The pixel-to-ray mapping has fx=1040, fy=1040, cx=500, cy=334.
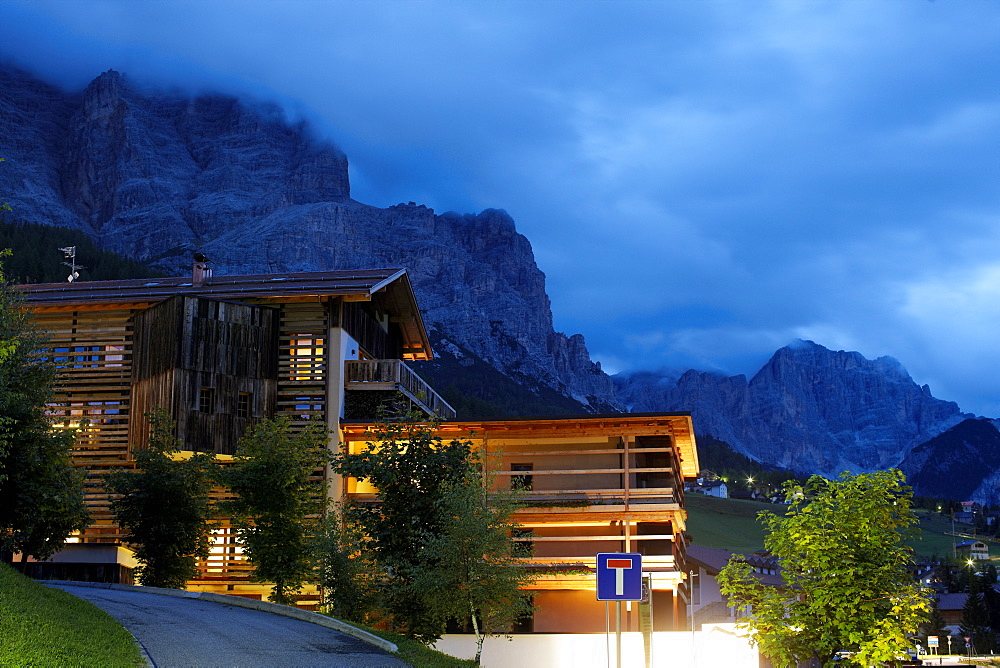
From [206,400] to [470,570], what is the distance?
19.3 m

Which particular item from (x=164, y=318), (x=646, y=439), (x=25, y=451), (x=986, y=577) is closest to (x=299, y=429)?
(x=164, y=318)

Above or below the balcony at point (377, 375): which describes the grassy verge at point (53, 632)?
below

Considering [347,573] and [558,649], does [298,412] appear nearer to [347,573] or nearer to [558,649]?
[347,573]

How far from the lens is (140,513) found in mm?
34312

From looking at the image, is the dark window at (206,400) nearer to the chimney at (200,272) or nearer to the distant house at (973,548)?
the chimney at (200,272)

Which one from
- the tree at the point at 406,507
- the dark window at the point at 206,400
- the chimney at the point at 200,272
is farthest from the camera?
the chimney at the point at 200,272

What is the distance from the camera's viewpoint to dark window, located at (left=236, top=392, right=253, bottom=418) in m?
41.5

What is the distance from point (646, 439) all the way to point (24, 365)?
74.5ft

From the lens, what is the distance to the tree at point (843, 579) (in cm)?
1903

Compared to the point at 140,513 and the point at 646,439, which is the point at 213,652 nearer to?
the point at 140,513

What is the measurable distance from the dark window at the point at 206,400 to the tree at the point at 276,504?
6084 mm

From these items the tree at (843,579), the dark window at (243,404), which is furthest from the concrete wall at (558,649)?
the dark window at (243,404)

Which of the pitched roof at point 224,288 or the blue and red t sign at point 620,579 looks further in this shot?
the pitched roof at point 224,288

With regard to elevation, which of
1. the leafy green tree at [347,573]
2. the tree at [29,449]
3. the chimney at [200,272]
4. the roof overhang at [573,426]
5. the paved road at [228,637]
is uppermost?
the chimney at [200,272]
